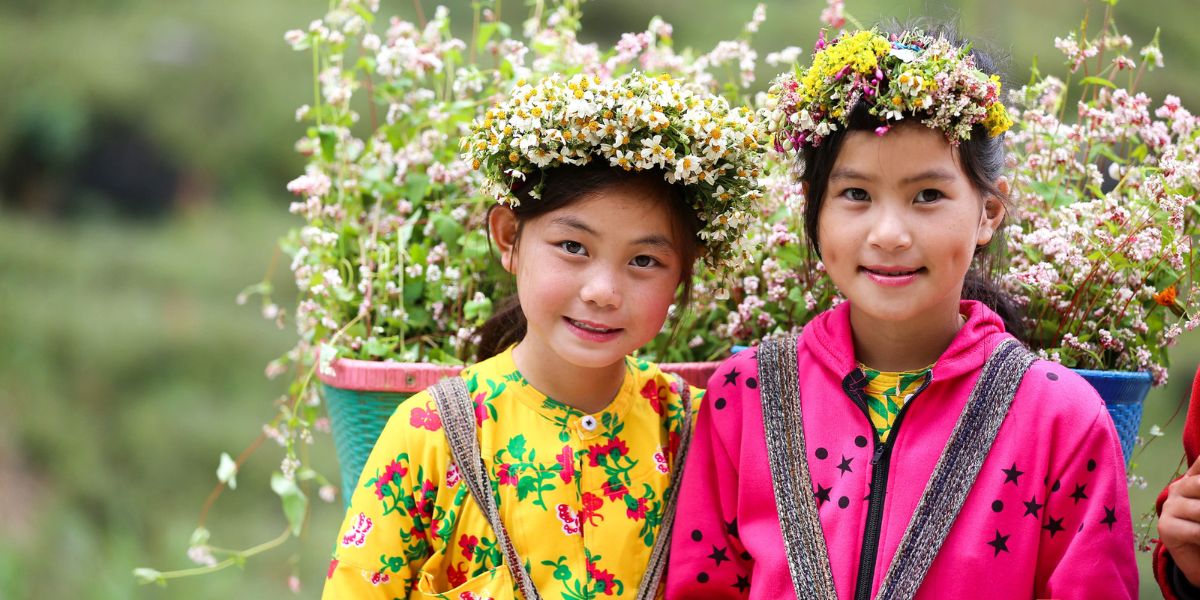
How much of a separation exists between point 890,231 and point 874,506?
42cm

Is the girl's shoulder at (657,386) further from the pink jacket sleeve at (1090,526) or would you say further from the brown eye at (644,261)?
the pink jacket sleeve at (1090,526)

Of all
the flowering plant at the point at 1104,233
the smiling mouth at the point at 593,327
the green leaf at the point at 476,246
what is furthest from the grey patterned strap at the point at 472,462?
the flowering plant at the point at 1104,233

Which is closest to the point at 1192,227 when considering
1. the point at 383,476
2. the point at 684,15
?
the point at 383,476

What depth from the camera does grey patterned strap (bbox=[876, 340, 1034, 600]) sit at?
1.72 metres

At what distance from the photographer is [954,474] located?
1744 mm

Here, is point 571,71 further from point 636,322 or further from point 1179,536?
point 1179,536

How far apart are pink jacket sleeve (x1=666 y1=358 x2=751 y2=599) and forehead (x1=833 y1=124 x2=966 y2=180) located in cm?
45

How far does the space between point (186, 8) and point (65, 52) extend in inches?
20.1

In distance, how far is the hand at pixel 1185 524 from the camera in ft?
5.30

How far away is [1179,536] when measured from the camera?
64.1 inches

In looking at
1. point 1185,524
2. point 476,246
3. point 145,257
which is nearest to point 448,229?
point 476,246

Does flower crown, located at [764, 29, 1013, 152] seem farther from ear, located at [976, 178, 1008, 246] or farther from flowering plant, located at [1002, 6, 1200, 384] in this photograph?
flowering plant, located at [1002, 6, 1200, 384]

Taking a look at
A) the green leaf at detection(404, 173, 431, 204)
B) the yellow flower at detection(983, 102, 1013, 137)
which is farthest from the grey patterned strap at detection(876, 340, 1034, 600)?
the green leaf at detection(404, 173, 431, 204)

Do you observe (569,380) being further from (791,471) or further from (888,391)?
(888,391)
